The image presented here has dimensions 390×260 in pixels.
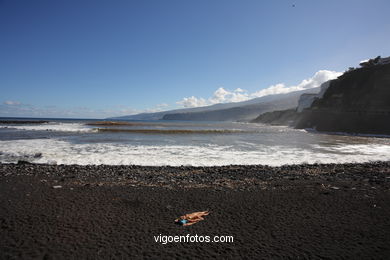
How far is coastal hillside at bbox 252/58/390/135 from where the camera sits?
42938 mm

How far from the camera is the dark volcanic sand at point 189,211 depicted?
3879 millimetres

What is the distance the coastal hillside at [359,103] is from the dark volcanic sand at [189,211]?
46.0 m

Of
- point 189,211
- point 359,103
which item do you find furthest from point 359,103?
point 189,211

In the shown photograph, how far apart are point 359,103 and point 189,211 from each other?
5837cm

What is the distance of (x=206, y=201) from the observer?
615cm

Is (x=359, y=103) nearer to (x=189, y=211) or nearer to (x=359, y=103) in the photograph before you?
(x=359, y=103)

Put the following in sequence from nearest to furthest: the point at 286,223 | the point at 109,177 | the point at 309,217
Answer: the point at 286,223, the point at 309,217, the point at 109,177

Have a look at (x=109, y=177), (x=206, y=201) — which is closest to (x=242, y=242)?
(x=206, y=201)

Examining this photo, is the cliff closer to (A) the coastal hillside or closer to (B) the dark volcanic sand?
(A) the coastal hillside

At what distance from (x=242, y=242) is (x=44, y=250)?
152 inches

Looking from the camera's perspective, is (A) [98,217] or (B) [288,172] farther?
(B) [288,172]

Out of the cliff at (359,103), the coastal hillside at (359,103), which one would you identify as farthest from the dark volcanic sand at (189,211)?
the coastal hillside at (359,103)

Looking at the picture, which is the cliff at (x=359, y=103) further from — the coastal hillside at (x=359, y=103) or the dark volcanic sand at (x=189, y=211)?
the dark volcanic sand at (x=189, y=211)

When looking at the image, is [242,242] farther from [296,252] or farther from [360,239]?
[360,239]
